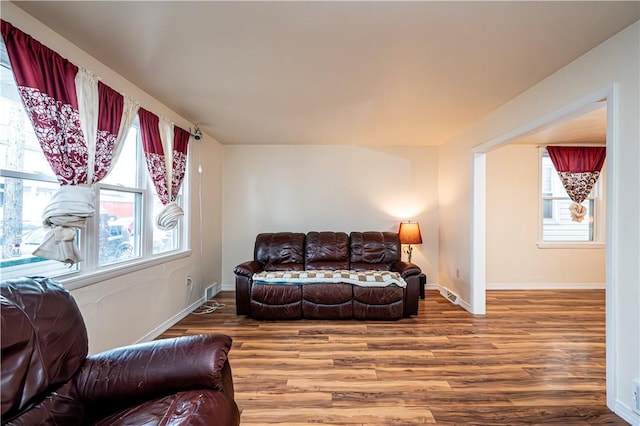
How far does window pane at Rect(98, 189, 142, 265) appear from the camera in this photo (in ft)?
7.91

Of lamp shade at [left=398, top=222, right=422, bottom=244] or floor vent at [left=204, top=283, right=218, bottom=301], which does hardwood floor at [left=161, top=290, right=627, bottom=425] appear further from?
lamp shade at [left=398, top=222, right=422, bottom=244]

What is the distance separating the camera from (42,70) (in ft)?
5.64

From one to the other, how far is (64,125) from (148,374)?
1.61 m

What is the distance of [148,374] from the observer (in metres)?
1.29

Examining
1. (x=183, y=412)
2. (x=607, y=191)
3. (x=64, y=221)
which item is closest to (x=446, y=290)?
(x=607, y=191)

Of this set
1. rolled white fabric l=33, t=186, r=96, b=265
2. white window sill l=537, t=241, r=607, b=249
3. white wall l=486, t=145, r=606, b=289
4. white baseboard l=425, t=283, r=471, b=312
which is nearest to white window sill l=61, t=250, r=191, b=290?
rolled white fabric l=33, t=186, r=96, b=265

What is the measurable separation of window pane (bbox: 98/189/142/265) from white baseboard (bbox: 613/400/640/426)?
3766mm

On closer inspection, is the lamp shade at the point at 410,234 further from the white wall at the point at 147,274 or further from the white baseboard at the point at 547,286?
the white wall at the point at 147,274

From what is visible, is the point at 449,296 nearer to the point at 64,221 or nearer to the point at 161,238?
the point at 161,238

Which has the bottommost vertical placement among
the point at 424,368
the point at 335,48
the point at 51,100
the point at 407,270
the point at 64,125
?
the point at 424,368

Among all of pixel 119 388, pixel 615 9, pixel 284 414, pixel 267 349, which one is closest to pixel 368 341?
pixel 267 349

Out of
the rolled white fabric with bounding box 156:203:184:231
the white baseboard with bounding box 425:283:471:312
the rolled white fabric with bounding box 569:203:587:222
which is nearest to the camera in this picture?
the rolled white fabric with bounding box 156:203:184:231

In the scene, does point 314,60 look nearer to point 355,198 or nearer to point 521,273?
point 355,198

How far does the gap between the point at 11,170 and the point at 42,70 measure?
0.61m
